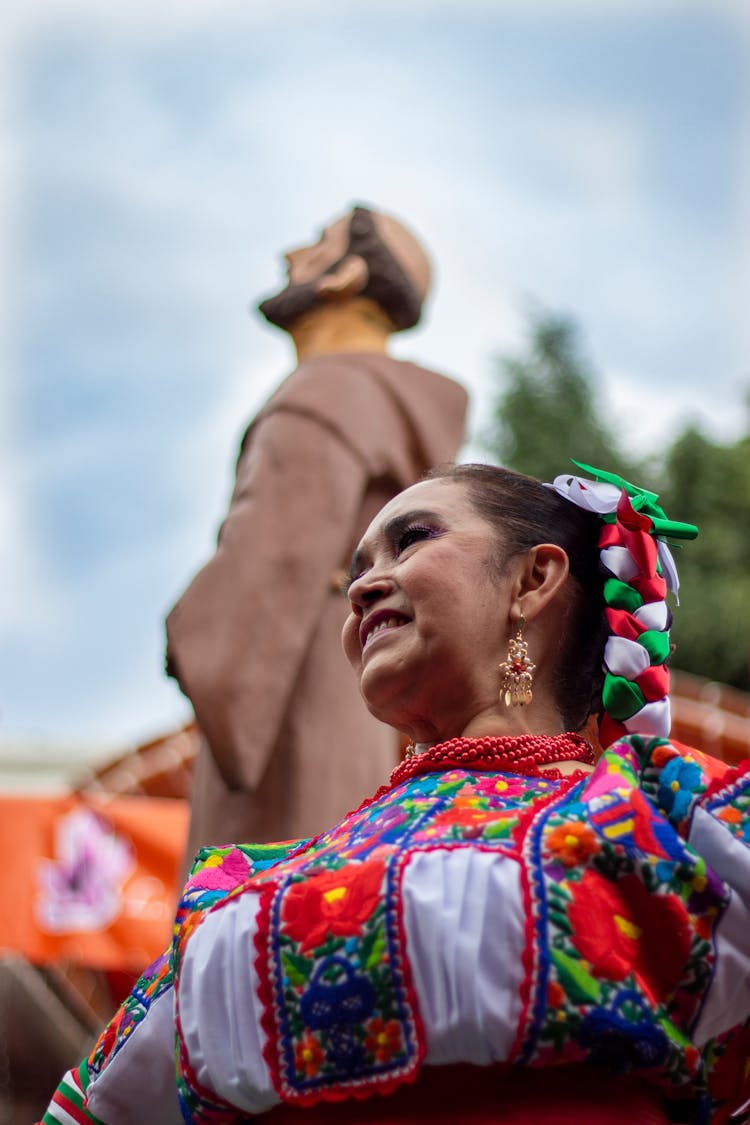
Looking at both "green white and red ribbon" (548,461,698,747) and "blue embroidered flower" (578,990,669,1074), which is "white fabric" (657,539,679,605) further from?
"blue embroidered flower" (578,990,669,1074)

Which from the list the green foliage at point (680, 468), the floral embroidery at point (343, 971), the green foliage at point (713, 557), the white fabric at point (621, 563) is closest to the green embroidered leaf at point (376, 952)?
the floral embroidery at point (343, 971)

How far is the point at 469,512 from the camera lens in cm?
170

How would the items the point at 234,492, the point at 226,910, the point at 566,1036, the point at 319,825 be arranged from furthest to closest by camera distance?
the point at 234,492
the point at 319,825
the point at 226,910
the point at 566,1036

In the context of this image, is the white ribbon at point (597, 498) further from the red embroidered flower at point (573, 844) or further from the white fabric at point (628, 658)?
the red embroidered flower at point (573, 844)

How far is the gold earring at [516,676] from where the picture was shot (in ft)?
5.27

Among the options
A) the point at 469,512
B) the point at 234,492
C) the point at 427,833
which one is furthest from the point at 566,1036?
the point at 234,492

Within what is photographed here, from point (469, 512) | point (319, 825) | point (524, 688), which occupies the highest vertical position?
point (469, 512)

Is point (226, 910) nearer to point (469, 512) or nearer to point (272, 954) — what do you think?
point (272, 954)

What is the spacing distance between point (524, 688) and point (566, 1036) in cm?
48

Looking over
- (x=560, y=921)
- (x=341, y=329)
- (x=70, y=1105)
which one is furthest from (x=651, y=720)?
(x=341, y=329)

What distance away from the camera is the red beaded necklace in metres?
1.51

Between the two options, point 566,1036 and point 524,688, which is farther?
point 524,688

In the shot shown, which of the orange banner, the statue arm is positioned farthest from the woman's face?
the orange banner

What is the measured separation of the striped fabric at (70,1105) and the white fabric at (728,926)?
24.7 inches
